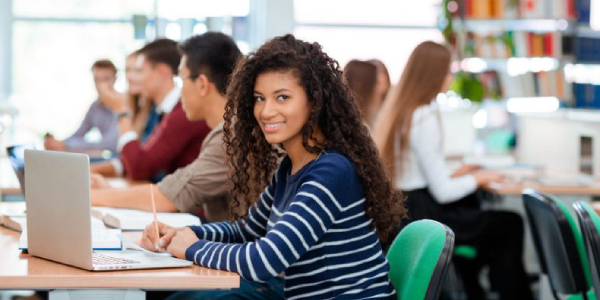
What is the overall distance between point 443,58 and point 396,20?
4.04 metres

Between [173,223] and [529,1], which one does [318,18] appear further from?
[173,223]

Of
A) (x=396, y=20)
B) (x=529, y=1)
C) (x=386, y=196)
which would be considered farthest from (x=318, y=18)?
(x=386, y=196)

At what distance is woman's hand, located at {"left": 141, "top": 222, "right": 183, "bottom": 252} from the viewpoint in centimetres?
202

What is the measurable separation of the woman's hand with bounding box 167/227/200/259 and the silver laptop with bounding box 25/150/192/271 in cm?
3

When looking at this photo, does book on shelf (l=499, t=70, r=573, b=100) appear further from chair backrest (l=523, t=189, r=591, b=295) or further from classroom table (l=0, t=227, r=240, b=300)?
classroom table (l=0, t=227, r=240, b=300)

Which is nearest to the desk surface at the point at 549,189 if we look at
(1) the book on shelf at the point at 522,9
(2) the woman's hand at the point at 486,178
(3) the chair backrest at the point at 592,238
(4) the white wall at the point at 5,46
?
(2) the woman's hand at the point at 486,178

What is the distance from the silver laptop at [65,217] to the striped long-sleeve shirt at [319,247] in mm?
139

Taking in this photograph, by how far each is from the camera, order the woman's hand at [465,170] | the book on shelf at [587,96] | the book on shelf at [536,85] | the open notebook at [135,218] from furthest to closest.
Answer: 1. the book on shelf at [587,96]
2. the book on shelf at [536,85]
3. the woman's hand at [465,170]
4. the open notebook at [135,218]

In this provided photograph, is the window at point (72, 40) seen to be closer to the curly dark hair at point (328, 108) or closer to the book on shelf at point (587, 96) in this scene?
the book on shelf at point (587, 96)

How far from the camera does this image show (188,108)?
293cm

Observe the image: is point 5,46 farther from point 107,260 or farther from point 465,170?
point 107,260

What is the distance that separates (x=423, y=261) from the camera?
6.29 feet

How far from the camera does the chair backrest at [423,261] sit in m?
1.88

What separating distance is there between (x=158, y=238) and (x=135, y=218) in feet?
1.93
